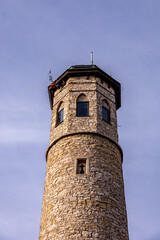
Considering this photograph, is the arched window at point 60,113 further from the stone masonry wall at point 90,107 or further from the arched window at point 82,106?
the arched window at point 82,106

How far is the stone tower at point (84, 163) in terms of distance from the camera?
12.9 m

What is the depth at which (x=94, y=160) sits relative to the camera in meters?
14.9

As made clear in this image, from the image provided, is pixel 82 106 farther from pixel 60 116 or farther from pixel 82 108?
pixel 60 116

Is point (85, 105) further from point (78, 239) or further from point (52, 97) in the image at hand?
point (78, 239)

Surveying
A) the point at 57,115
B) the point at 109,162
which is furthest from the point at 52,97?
the point at 109,162

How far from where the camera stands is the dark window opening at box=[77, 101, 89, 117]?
17.3 metres

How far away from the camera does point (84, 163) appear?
1489 cm

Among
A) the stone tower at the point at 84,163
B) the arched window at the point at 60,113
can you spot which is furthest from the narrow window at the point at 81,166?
the arched window at the point at 60,113

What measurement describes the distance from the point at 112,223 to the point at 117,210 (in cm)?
85

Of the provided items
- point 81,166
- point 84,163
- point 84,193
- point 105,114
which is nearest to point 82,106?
point 105,114

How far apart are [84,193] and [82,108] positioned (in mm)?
5313

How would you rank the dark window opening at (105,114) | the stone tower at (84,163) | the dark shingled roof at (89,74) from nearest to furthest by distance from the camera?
1. the stone tower at (84,163)
2. the dark window opening at (105,114)
3. the dark shingled roof at (89,74)

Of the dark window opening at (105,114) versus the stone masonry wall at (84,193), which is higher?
the dark window opening at (105,114)

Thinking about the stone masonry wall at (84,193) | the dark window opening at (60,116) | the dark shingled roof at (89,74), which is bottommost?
the stone masonry wall at (84,193)
